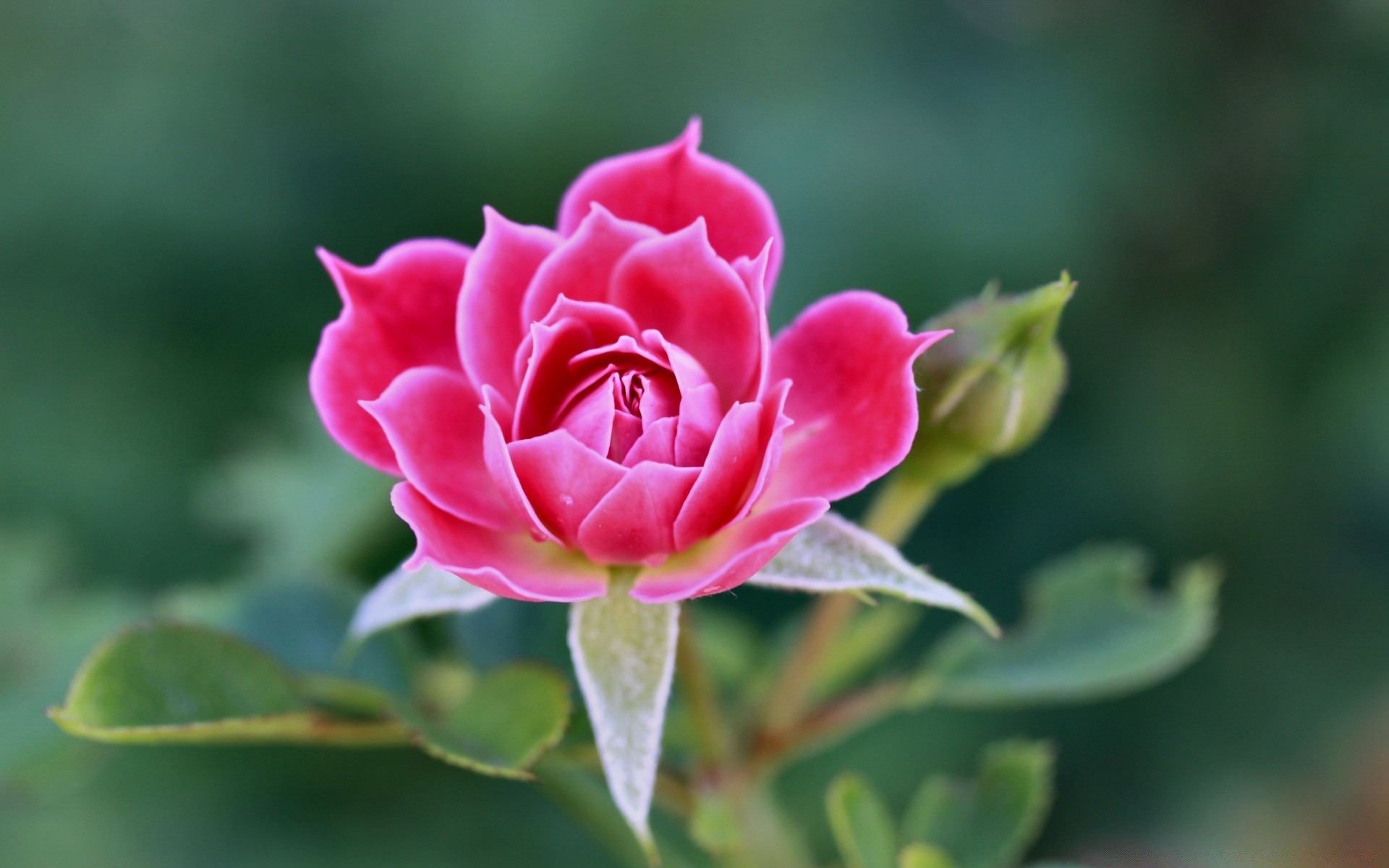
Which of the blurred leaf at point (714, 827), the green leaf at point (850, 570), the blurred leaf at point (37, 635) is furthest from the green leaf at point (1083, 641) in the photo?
the blurred leaf at point (37, 635)

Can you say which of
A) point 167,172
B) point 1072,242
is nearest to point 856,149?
point 1072,242

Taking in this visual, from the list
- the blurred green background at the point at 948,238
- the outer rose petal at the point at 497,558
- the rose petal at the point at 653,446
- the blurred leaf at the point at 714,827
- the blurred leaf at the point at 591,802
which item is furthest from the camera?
the blurred green background at the point at 948,238

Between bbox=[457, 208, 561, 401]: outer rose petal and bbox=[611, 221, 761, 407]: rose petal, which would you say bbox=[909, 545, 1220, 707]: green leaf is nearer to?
bbox=[611, 221, 761, 407]: rose petal

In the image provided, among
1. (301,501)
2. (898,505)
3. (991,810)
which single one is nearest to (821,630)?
(898,505)

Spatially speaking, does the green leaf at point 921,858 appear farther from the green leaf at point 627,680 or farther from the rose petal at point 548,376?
the rose petal at point 548,376

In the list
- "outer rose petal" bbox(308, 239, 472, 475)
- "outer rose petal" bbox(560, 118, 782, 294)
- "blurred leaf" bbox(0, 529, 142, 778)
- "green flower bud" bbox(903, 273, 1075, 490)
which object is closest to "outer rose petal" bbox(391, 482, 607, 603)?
"outer rose petal" bbox(308, 239, 472, 475)

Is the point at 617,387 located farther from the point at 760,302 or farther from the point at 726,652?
the point at 726,652
